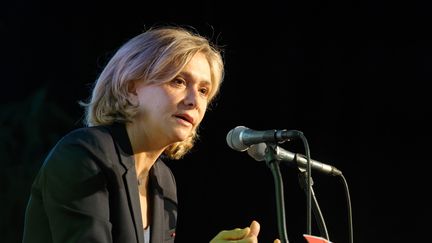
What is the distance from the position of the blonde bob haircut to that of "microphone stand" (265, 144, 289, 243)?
1.45ft

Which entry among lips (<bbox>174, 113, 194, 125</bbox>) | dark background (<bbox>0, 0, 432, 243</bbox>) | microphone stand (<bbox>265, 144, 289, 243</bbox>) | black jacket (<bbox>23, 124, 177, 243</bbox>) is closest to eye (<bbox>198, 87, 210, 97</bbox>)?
lips (<bbox>174, 113, 194, 125</bbox>)

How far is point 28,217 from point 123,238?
1.04ft

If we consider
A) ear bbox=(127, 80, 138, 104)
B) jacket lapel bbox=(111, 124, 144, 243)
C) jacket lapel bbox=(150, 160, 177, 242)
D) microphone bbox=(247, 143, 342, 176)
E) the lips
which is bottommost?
jacket lapel bbox=(150, 160, 177, 242)

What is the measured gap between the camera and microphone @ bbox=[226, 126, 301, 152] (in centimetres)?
146

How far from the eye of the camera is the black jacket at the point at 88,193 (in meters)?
1.46

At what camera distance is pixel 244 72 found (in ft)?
11.5

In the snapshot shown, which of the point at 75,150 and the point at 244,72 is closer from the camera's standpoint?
the point at 75,150

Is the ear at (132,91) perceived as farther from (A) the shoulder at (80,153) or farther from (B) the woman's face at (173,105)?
(A) the shoulder at (80,153)

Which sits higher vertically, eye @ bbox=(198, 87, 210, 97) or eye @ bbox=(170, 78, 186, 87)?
eye @ bbox=(170, 78, 186, 87)

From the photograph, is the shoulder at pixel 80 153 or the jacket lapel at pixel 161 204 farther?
the jacket lapel at pixel 161 204

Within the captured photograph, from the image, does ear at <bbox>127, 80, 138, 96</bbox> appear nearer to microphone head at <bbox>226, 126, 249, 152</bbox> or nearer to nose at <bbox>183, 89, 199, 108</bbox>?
nose at <bbox>183, 89, 199, 108</bbox>

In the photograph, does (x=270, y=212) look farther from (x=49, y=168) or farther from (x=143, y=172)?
Answer: (x=49, y=168)

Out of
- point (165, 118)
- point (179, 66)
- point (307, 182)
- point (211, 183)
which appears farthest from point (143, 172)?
point (211, 183)

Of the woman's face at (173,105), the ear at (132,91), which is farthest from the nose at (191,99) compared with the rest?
the ear at (132,91)
